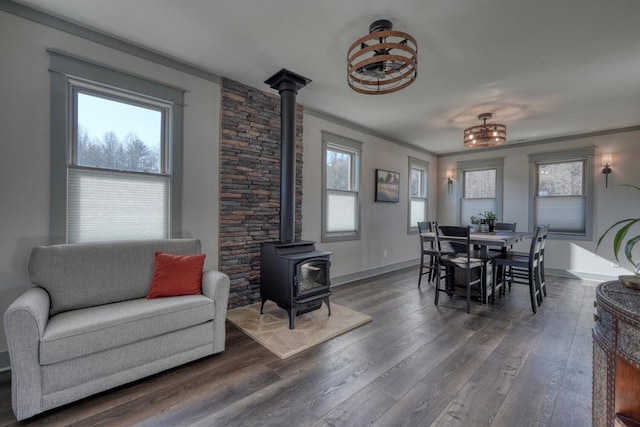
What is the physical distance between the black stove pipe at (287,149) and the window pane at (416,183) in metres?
3.72

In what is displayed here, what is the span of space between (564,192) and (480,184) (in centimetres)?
147

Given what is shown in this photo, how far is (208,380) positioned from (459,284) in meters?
3.42

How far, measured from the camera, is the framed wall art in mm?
5188

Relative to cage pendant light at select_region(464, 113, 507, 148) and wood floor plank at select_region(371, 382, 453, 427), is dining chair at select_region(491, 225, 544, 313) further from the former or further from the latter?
wood floor plank at select_region(371, 382, 453, 427)

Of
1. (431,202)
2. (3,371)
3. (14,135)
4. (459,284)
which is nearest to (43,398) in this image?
(3,371)

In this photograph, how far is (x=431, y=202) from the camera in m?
6.82

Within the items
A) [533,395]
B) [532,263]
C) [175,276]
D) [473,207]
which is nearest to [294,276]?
[175,276]

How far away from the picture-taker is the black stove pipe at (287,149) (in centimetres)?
318

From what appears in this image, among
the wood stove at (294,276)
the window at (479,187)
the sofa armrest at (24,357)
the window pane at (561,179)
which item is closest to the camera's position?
the sofa armrest at (24,357)

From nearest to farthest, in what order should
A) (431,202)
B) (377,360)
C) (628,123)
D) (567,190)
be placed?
(377,360), (628,123), (567,190), (431,202)

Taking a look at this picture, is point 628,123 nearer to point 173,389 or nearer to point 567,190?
point 567,190

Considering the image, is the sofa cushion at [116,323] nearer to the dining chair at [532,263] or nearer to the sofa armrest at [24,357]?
the sofa armrest at [24,357]

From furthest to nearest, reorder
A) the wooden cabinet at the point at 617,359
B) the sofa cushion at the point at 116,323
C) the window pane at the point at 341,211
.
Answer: the window pane at the point at 341,211, the sofa cushion at the point at 116,323, the wooden cabinet at the point at 617,359

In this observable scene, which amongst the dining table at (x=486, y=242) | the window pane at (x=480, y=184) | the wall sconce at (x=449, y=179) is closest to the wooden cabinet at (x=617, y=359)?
the dining table at (x=486, y=242)
